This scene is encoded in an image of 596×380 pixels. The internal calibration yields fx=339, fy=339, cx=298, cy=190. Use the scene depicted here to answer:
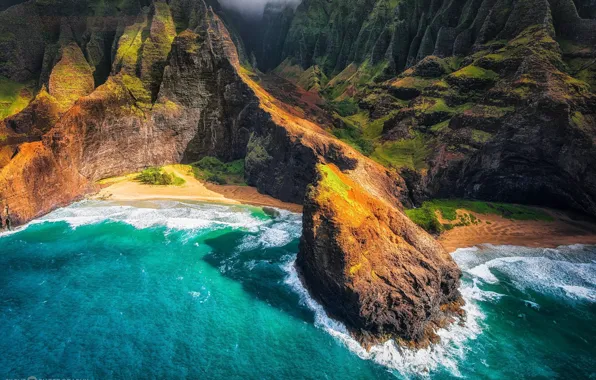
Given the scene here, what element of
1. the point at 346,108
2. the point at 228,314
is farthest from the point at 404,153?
the point at 228,314

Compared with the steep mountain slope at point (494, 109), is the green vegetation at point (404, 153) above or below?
below

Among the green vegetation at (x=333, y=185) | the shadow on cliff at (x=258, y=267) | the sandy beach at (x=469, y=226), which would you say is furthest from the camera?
the sandy beach at (x=469, y=226)

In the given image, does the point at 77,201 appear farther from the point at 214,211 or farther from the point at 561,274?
the point at 561,274

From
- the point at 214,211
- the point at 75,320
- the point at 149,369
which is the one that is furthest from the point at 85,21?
the point at 149,369

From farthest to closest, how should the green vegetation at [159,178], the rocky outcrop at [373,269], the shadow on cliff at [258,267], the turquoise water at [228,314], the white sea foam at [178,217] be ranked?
1. the green vegetation at [159,178]
2. the white sea foam at [178,217]
3. the shadow on cliff at [258,267]
4. the rocky outcrop at [373,269]
5. the turquoise water at [228,314]

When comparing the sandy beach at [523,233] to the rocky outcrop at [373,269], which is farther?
the sandy beach at [523,233]

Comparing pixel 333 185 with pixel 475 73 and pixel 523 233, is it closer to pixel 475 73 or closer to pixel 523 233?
pixel 523 233

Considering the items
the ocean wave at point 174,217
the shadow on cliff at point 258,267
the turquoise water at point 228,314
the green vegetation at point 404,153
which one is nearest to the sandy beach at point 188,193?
the ocean wave at point 174,217

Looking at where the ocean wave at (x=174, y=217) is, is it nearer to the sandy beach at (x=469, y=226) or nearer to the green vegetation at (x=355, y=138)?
the sandy beach at (x=469, y=226)
